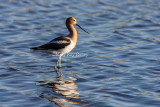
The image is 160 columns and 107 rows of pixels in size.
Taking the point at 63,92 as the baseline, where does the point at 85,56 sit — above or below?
above

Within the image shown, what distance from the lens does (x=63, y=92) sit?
37.2 feet

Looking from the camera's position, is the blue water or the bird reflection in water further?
the blue water

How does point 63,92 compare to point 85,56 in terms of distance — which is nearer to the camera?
point 63,92

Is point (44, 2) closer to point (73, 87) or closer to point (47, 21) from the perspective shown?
point (47, 21)

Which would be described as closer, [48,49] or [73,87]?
[73,87]

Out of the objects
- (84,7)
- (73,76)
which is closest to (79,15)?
(84,7)

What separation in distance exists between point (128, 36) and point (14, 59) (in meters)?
6.18

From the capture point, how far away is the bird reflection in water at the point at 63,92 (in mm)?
10555

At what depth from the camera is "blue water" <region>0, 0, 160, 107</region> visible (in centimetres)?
1096

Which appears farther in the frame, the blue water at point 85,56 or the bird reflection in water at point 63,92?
the blue water at point 85,56

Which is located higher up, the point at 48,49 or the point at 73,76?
the point at 48,49

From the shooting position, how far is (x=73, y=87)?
1177 centimetres

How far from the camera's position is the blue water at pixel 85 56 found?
11.0m

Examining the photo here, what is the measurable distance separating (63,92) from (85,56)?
429cm
